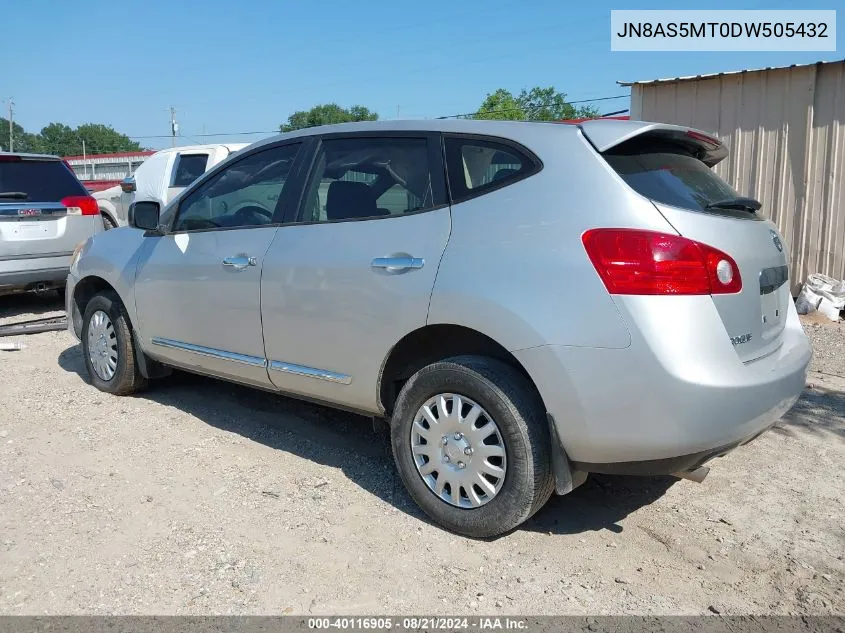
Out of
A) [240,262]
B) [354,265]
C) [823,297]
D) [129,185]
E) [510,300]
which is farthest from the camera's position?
[129,185]

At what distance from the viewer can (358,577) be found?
10.0ft

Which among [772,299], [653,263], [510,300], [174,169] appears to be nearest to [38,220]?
[174,169]

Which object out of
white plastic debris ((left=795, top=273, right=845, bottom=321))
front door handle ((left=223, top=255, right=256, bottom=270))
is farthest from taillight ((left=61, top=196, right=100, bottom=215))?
white plastic debris ((left=795, top=273, right=845, bottom=321))

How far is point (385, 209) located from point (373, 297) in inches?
17.6

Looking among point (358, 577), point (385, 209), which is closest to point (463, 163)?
point (385, 209)

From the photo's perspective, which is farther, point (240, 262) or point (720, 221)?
point (240, 262)

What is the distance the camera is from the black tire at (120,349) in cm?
519

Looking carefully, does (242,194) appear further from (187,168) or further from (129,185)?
(129,185)

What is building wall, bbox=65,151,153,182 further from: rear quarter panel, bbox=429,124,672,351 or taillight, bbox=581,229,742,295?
taillight, bbox=581,229,742,295

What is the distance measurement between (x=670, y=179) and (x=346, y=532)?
2.09 meters

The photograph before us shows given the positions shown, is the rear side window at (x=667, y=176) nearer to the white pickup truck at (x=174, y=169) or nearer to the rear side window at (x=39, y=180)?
the rear side window at (x=39, y=180)

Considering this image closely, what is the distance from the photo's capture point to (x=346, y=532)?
3432 mm

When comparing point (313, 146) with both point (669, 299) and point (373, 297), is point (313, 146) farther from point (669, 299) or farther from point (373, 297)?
point (669, 299)

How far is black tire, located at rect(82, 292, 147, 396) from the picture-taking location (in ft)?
17.0
